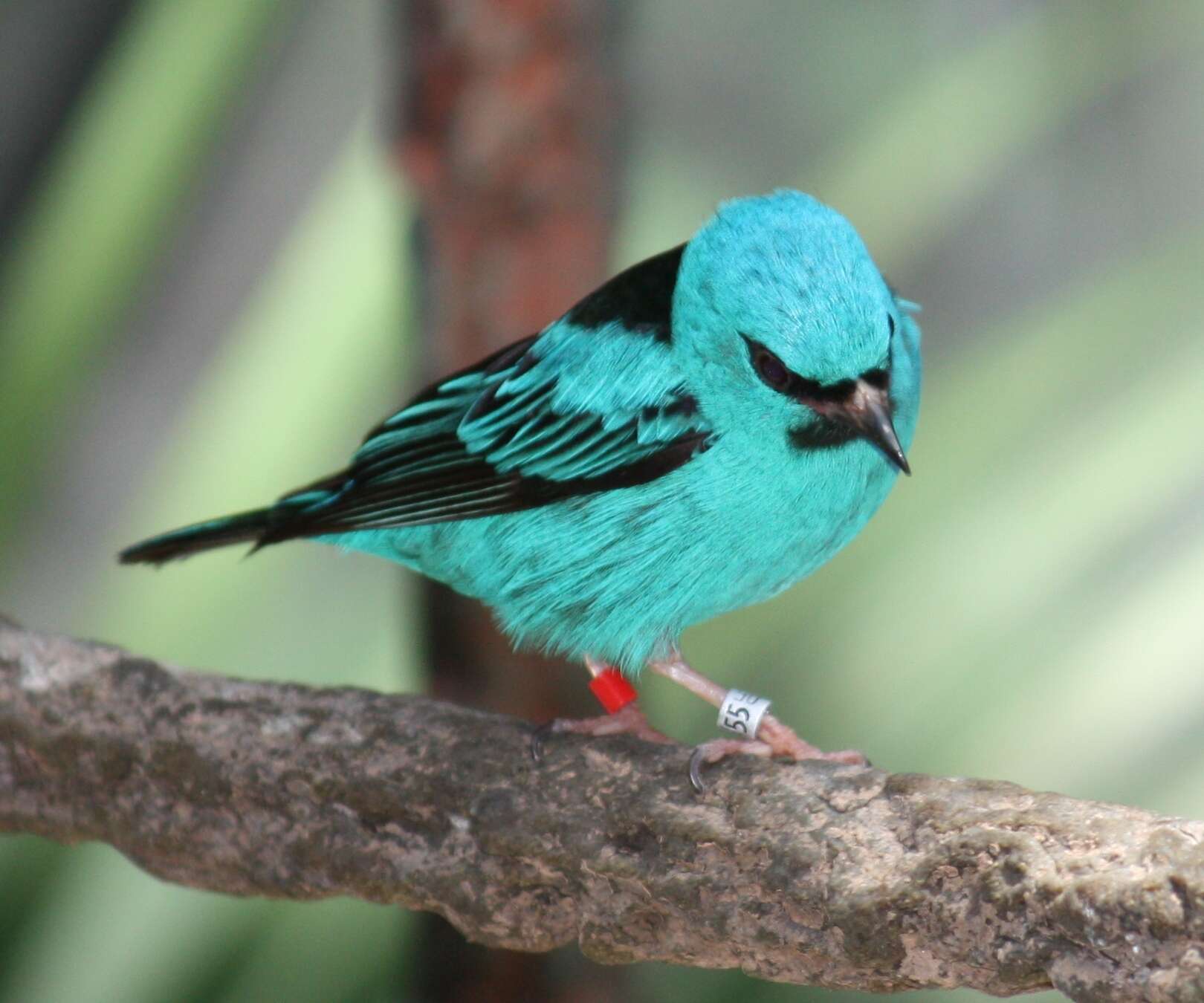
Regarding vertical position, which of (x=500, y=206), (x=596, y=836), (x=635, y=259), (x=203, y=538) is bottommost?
(x=596, y=836)

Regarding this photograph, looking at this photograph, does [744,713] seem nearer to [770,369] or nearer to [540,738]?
[540,738]

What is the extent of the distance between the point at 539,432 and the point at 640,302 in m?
0.26

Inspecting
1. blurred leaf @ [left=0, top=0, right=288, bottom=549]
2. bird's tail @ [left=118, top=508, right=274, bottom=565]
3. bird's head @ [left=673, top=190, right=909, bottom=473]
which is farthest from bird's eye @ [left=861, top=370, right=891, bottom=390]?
blurred leaf @ [left=0, top=0, right=288, bottom=549]

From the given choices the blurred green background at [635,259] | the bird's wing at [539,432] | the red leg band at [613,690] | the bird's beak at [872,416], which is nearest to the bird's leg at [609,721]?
the red leg band at [613,690]

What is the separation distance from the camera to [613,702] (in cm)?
235

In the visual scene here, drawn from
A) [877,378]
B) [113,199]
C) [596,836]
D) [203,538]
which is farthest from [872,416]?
[113,199]

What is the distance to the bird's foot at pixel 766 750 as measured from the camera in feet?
6.87

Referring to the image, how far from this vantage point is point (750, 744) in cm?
215

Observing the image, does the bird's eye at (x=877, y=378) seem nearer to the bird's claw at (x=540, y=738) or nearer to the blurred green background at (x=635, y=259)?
the bird's claw at (x=540, y=738)

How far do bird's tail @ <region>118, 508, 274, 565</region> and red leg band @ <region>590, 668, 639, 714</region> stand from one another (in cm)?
63

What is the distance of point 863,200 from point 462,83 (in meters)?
1.22

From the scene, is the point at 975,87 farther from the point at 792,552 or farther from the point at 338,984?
the point at 338,984

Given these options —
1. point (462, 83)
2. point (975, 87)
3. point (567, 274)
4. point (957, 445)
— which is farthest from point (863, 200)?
point (462, 83)

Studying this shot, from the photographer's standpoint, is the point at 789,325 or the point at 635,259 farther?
the point at 635,259
